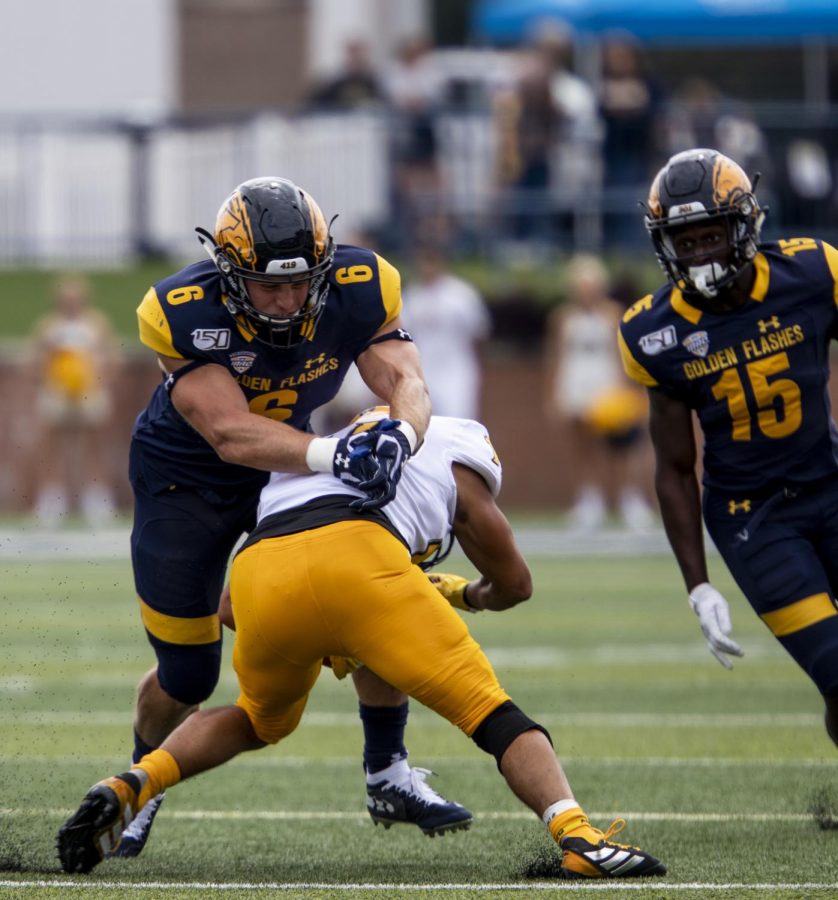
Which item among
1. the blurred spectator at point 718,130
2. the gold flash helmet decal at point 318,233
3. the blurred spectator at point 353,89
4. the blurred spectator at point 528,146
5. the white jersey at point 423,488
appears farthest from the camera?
the blurred spectator at point 353,89

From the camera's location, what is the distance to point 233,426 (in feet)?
16.7

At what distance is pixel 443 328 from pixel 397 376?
9769mm

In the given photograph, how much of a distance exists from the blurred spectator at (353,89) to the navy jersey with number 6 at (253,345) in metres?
12.3

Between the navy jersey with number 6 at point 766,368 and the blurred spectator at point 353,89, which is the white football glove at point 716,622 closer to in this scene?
the navy jersey with number 6 at point 766,368

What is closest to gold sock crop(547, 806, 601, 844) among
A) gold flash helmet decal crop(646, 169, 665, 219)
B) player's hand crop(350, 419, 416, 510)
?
player's hand crop(350, 419, 416, 510)

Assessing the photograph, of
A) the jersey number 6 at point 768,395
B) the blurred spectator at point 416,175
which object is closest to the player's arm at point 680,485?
the jersey number 6 at point 768,395

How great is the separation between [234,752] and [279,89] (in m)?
19.1

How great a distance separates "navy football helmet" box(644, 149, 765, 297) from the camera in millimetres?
5469

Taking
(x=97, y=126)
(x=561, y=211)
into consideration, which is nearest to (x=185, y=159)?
(x=97, y=126)

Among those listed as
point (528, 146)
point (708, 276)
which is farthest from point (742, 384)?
point (528, 146)

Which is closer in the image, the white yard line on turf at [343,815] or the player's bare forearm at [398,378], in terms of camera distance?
the player's bare forearm at [398,378]

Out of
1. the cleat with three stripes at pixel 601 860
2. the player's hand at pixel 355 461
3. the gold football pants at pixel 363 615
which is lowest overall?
the cleat with three stripes at pixel 601 860

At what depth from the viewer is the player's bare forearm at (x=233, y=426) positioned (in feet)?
16.4

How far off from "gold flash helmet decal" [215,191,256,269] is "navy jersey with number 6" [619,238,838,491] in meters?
1.24
